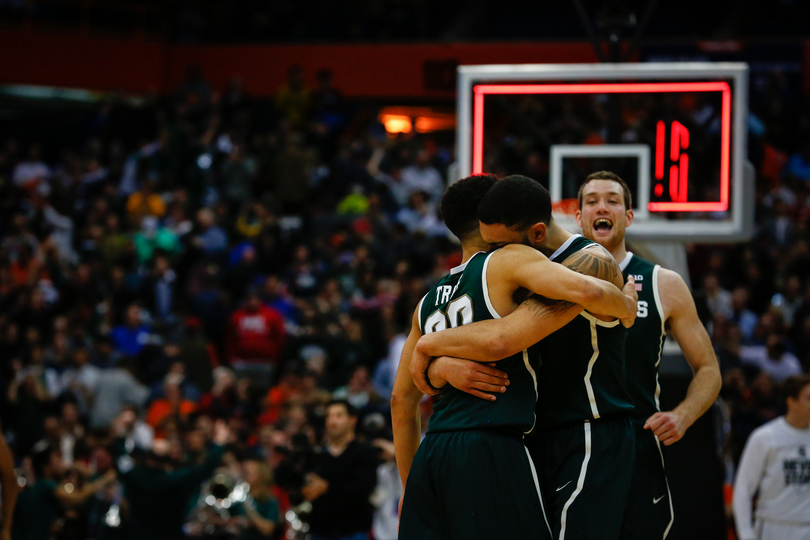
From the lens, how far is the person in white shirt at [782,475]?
675 cm

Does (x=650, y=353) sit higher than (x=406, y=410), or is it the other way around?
(x=650, y=353)

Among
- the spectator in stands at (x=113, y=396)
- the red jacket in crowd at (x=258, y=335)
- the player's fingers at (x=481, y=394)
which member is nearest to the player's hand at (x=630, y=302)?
the player's fingers at (x=481, y=394)

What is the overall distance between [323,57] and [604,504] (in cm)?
1654

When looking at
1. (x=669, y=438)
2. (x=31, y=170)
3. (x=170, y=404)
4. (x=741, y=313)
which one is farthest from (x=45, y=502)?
(x=31, y=170)

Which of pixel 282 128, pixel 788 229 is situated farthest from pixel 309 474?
pixel 282 128

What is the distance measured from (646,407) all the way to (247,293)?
937 cm

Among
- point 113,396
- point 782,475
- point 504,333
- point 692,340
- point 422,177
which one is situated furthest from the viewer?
point 422,177

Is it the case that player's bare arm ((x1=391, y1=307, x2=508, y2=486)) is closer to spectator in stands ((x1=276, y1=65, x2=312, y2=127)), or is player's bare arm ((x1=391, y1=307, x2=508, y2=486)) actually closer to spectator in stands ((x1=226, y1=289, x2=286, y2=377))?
spectator in stands ((x1=226, y1=289, x2=286, y2=377))

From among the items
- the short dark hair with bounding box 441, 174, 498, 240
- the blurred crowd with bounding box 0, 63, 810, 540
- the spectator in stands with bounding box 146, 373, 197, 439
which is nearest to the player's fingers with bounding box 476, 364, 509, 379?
the short dark hair with bounding box 441, 174, 498, 240

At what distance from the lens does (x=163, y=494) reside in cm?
Result: 953

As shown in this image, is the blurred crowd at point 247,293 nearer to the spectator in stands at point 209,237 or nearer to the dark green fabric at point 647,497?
the spectator in stands at point 209,237

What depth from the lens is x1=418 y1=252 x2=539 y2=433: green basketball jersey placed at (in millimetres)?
3869

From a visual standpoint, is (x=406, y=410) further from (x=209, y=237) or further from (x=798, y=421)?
(x=209, y=237)

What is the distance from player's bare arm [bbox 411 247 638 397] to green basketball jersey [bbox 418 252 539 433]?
0.06 m
